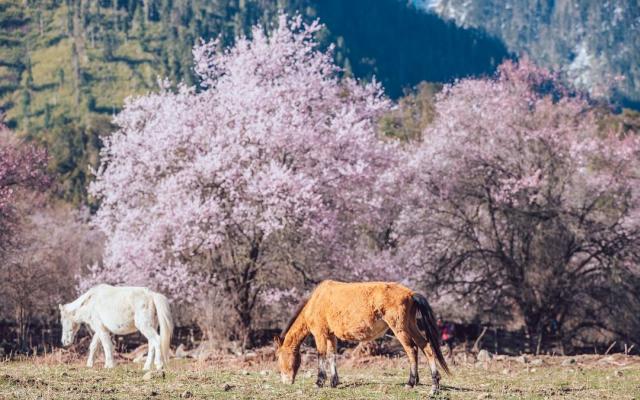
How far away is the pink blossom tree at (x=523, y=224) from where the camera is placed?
27.3 m

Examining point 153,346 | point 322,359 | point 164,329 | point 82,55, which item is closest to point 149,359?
point 153,346

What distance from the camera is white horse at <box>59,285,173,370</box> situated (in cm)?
1471

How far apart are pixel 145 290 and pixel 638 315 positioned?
18.4 m

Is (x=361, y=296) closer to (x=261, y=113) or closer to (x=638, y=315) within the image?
(x=261, y=113)

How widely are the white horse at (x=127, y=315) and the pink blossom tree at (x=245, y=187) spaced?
5.93m

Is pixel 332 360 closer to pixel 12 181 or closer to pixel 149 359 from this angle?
pixel 149 359

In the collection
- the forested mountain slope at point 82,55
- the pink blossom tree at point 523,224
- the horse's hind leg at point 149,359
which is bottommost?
the horse's hind leg at point 149,359

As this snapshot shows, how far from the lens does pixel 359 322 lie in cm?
1195

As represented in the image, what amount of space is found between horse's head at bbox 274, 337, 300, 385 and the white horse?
286 centimetres

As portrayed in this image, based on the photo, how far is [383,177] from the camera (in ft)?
82.5

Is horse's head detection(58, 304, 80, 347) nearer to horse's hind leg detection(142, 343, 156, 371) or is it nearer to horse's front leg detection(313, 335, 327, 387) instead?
horse's hind leg detection(142, 343, 156, 371)

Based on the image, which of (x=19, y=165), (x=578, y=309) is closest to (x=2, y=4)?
(x=19, y=165)

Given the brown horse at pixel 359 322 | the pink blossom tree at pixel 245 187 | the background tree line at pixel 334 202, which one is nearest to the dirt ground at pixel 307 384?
the brown horse at pixel 359 322

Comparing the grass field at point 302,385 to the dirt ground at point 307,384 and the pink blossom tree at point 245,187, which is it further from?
the pink blossom tree at point 245,187
